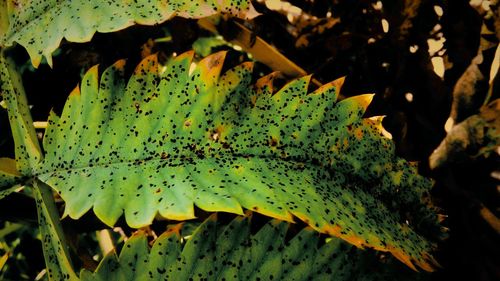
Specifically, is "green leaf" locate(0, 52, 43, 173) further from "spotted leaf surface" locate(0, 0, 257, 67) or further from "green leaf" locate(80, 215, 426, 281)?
"green leaf" locate(80, 215, 426, 281)

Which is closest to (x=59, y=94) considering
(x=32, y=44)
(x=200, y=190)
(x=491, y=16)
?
(x=32, y=44)

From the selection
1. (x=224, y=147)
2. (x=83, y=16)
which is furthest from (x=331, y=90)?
(x=83, y=16)

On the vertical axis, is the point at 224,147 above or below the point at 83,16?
below

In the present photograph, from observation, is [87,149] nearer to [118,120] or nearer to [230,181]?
[118,120]

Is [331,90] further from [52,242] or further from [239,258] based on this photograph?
[52,242]

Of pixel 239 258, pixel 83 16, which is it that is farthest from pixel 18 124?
pixel 239 258

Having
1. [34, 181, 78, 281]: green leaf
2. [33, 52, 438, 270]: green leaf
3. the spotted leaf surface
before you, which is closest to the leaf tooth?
[33, 52, 438, 270]: green leaf
